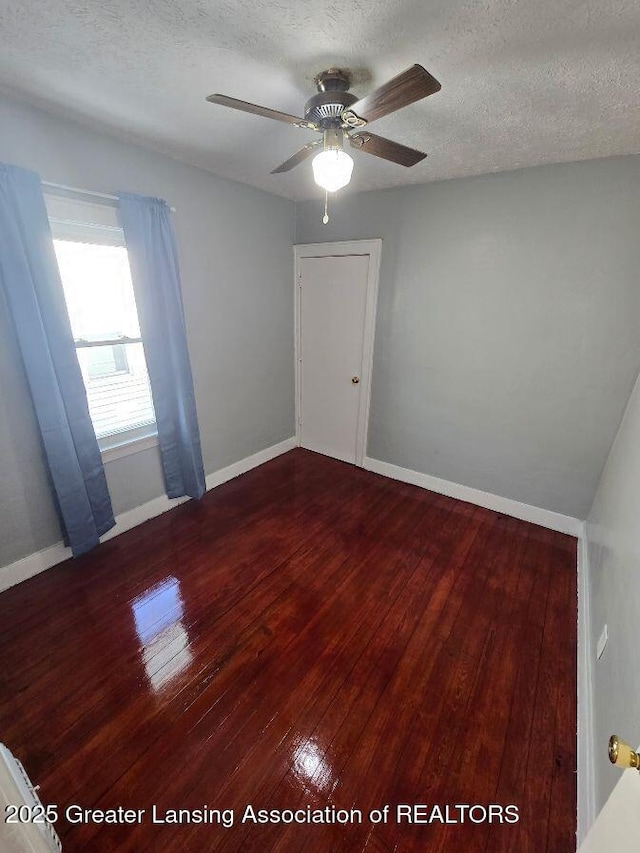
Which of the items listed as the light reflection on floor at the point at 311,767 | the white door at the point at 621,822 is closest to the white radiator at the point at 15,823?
the light reflection on floor at the point at 311,767

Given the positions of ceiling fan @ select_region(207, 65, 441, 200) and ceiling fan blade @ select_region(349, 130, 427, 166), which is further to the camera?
ceiling fan blade @ select_region(349, 130, 427, 166)

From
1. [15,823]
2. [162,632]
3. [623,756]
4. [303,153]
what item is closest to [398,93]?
[303,153]

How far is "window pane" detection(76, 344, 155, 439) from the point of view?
2381 millimetres

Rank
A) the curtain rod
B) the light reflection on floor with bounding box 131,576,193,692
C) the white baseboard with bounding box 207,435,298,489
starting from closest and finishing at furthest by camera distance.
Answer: the light reflection on floor with bounding box 131,576,193,692 → the curtain rod → the white baseboard with bounding box 207,435,298,489

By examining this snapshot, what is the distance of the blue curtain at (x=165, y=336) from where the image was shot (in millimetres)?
2270

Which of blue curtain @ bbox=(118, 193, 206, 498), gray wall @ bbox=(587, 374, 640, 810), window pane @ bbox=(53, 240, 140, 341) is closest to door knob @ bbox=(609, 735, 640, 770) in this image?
gray wall @ bbox=(587, 374, 640, 810)

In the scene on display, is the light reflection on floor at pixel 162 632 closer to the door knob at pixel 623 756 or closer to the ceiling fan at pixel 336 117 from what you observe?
the door knob at pixel 623 756

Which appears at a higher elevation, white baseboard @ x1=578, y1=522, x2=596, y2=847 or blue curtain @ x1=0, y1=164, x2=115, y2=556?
blue curtain @ x1=0, y1=164, x2=115, y2=556

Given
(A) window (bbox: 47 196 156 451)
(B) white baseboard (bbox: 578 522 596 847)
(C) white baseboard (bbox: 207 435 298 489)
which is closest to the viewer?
(B) white baseboard (bbox: 578 522 596 847)

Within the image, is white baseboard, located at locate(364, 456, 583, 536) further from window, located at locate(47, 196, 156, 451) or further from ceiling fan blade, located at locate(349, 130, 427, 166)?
ceiling fan blade, located at locate(349, 130, 427, 166)

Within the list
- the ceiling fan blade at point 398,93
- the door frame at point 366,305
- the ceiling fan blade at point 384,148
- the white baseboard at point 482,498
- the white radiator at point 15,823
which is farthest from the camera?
the door frame at point 366,305

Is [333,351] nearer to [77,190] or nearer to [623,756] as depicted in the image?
[77,190]

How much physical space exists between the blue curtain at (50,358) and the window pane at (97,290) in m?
0.19

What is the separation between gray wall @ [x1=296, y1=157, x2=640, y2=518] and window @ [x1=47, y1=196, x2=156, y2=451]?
1.85 m
